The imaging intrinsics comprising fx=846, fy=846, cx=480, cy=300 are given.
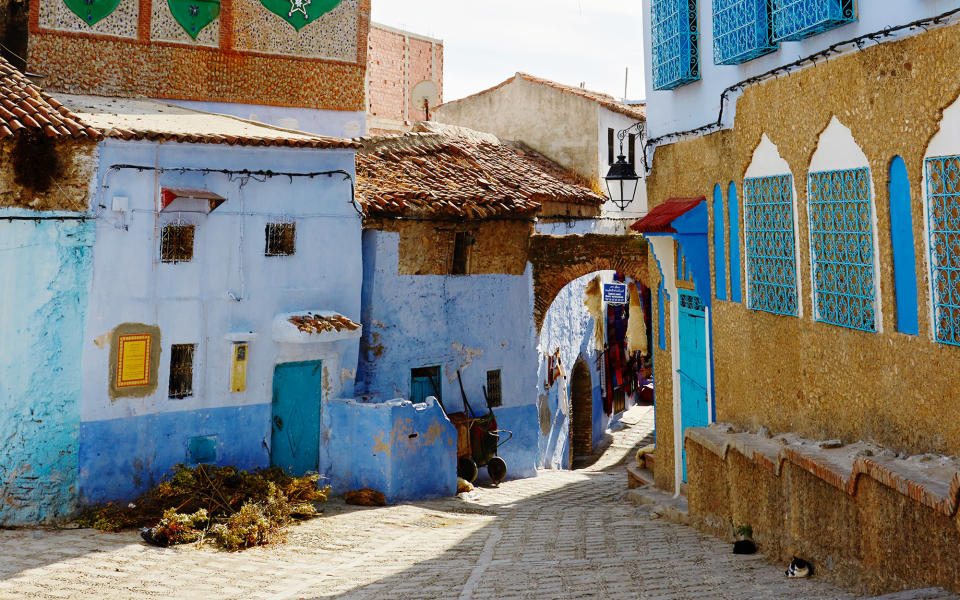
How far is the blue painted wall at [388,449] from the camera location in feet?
39.4

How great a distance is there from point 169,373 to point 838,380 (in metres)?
8.15

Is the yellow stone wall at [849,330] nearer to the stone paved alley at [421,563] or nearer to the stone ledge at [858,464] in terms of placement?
the stone ledge at [858,464]

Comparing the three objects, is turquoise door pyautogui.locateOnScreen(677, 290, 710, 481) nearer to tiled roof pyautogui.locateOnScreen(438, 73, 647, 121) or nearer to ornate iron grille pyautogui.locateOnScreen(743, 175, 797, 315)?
ornate iron grille pyautogui.locateOnScreen(743, 175, 797, 315)

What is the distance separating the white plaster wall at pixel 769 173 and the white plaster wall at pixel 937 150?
2.01 meters

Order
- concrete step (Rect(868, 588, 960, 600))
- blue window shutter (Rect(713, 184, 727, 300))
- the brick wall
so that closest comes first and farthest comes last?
concrete step (Rect(868, 588, 960, 600)), blue window shutter (Rect(713, 184, 727, 300)), the brick wall

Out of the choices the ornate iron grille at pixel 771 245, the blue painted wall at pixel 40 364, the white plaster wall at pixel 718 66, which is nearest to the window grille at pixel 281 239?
the blue painted wall at pixel 40 364

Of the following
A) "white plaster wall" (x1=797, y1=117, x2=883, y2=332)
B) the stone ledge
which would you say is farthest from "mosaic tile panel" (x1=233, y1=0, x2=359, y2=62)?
the stone ledge

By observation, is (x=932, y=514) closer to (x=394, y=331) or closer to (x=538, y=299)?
(x=394, y=331)

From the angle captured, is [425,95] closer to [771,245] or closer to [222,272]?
[222,272]

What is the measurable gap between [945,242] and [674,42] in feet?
18.9

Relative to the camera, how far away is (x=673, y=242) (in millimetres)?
12000

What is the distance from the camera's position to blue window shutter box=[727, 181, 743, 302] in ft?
31.5

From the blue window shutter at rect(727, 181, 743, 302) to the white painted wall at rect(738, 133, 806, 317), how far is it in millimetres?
116

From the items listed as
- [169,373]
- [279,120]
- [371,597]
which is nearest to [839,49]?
[371,597]
